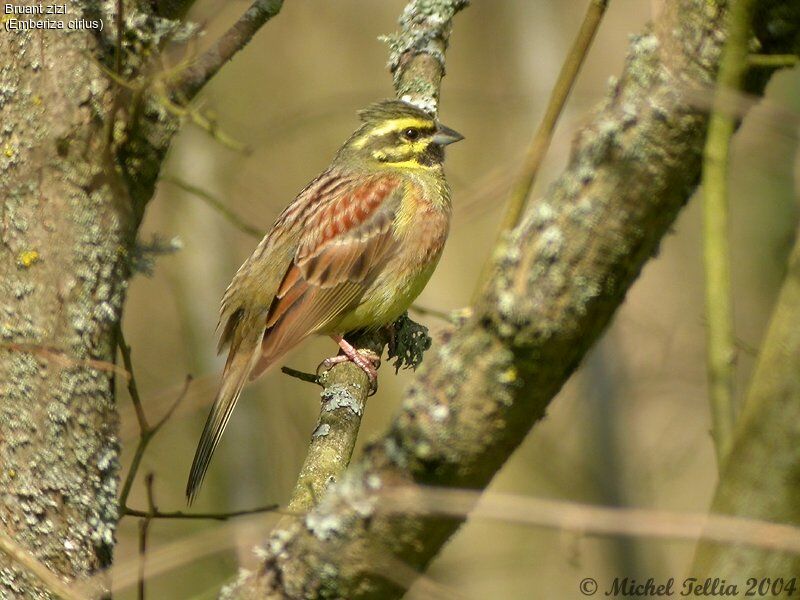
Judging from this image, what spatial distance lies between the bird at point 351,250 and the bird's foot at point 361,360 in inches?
1.6

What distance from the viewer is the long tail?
460 cm

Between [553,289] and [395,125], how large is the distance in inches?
138

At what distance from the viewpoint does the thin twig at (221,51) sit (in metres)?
A: 3.95

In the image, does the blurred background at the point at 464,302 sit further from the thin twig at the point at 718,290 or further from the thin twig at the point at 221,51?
the thin twig at the point at 718,290

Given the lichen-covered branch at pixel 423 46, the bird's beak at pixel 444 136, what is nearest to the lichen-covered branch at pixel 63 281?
the lichen-covered branch at pixel 423 46

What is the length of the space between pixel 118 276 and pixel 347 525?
1.91 metres

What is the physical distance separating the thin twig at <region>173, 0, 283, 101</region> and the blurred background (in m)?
1.19

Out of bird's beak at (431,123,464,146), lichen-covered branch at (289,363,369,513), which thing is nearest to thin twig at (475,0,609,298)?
lichen-covered branch at (289,363,369,513)

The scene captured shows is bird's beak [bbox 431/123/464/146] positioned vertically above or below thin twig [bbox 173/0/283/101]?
above

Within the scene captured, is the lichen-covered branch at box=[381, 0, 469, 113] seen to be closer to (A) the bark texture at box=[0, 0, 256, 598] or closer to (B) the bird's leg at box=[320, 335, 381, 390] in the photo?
(B) the bird's leg at box=[320, 335, 381, 390]

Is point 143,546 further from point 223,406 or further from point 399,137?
point 399,137

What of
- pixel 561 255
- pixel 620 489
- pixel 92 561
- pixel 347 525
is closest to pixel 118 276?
pixel 92 561

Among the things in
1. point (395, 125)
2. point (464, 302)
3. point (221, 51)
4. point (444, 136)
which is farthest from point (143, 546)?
point (464, 302)

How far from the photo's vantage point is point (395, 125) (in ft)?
17.4
